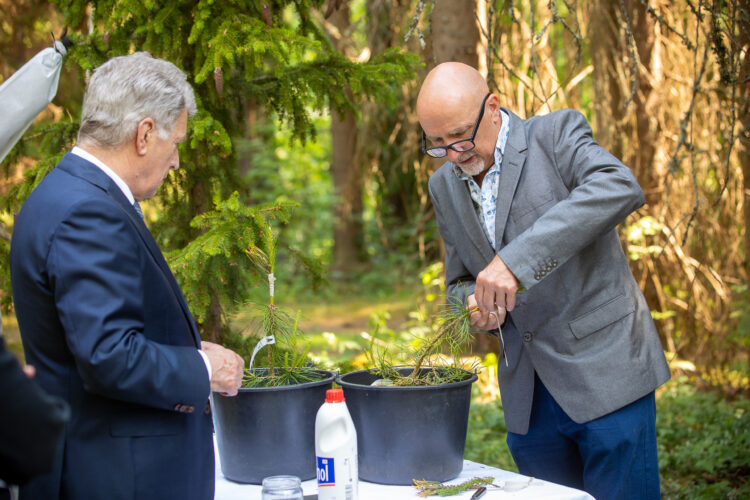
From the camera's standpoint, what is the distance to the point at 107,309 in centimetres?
147

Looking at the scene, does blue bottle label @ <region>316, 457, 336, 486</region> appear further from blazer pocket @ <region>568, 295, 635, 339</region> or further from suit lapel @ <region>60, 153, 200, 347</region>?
blazer pocket @ <region>568, 295, 635, 339</region>

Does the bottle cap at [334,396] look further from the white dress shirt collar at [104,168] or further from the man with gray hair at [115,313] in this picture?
the white dress shirt collar at [104,168]

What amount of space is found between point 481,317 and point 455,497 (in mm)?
538

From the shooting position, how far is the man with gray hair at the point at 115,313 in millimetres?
1480

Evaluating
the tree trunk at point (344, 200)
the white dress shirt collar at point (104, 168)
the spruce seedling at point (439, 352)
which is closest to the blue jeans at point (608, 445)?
the spruce seedling at point (439, 352)

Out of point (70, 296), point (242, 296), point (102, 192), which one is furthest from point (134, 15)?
point (70, 296)

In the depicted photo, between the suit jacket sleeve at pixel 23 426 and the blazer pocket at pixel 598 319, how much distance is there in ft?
5.04

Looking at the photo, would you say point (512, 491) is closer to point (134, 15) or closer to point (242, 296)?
point (242, 296)

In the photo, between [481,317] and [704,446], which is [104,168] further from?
[704,446]

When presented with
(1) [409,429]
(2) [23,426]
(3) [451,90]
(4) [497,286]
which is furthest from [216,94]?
(2) [23,426]

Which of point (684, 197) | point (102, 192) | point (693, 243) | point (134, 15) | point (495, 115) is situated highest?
point (134, 15)

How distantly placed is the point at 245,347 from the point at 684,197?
3770mm

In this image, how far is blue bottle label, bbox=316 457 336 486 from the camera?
5.71 ft

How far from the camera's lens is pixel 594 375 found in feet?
7.25
